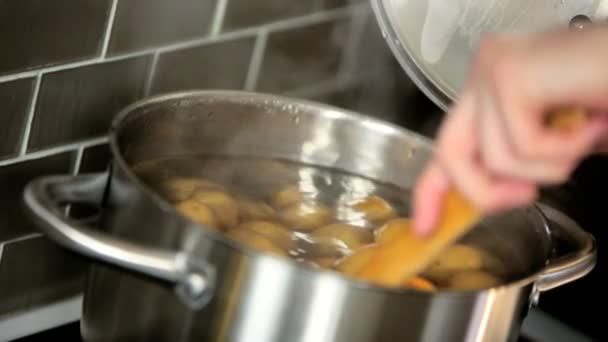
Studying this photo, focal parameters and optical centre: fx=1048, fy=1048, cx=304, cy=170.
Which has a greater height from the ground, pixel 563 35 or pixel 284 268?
pixel 563 35

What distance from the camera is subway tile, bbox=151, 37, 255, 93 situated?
2.78 ft

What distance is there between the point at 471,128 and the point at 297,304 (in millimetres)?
139

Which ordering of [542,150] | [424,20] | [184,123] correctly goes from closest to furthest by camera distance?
[542,150]
[184,123]
[424,20]

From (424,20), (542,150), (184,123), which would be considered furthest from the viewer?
(424,20)

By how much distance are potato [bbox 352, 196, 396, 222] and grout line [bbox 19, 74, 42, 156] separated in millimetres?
249

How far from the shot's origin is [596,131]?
52cm

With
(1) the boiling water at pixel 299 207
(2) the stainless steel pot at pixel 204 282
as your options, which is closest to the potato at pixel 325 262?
(1) the boiling water at pixel 299 207

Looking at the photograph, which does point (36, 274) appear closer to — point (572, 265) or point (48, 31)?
point (48, 31)

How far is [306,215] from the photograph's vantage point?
0.78 m

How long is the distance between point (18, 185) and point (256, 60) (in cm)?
25

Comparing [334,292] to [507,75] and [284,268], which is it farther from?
[507,75]

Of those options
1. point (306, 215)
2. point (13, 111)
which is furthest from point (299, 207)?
point (13, 111)

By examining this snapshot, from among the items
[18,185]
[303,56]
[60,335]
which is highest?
[303,56]

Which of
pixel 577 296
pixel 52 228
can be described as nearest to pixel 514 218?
pixel 577 296
